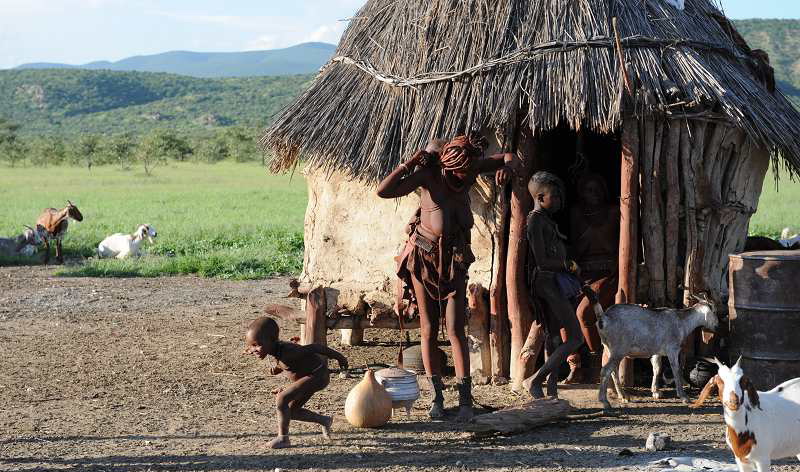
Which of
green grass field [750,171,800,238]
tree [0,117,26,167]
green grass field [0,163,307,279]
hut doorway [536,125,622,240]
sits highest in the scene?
hut doorway [536,125,622,240]

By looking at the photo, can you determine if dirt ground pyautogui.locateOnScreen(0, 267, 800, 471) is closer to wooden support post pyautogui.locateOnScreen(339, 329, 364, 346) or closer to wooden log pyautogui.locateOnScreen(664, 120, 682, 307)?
wooden support post pyautogui.locateOnScreen(339, 329, 364, 346)

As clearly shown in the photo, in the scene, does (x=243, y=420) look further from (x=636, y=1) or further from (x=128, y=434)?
(x=636, y=1)

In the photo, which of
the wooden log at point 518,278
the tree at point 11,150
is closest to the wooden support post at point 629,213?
the wooden log at point 518,278

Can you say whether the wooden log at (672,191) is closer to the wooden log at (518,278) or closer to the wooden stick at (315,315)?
the wooden log at (518,278)

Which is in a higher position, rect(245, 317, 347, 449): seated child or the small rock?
rect(245, 317, 347, 449): seated child

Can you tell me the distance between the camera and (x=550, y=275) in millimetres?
6539

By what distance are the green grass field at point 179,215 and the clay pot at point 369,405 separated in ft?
24.0

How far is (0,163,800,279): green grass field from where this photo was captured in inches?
551

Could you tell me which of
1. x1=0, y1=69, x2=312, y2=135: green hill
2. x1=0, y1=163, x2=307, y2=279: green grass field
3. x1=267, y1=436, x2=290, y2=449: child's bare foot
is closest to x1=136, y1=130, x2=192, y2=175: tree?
x1=0, y1=163, x2=307, y2=279: green grass field

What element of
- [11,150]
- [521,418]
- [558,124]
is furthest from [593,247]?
[11,150]

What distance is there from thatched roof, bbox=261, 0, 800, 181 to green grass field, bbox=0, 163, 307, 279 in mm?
5900

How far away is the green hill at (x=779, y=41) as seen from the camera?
78.8 metres

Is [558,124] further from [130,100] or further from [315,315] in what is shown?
[130,100]

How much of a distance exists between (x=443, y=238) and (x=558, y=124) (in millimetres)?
1660
